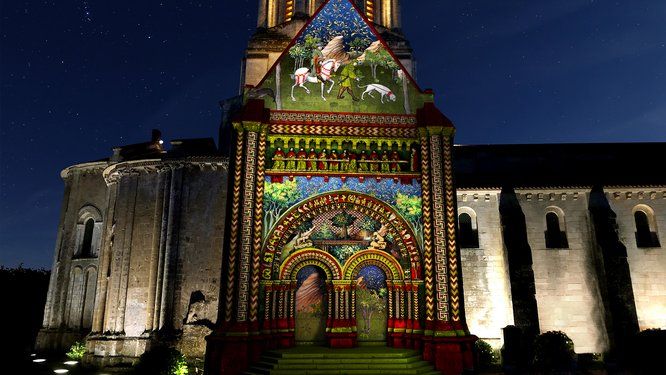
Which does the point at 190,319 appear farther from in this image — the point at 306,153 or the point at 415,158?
the point at 415,158

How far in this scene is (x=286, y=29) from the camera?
2786cm

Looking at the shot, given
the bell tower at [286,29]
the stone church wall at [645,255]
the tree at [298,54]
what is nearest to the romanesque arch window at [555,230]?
the stone church wall at [645,255]

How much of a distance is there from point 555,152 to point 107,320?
28.3 meters

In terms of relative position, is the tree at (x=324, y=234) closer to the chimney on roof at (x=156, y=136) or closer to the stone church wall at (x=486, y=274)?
the stone church wall at (x=486, y=274)

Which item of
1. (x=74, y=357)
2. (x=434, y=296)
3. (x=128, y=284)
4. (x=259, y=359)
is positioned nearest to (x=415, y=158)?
(x=434, y=296)

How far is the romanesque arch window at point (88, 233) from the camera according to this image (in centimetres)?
2856

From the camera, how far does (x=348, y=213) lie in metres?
16.8

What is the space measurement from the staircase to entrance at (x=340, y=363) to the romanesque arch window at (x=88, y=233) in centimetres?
1893

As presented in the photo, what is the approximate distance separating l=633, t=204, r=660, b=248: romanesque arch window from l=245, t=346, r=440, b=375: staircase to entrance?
16910 millimetres

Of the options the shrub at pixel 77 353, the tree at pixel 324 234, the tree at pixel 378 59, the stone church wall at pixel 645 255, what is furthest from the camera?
the stone church wall at pixel 645 255

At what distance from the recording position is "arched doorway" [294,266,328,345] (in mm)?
15969

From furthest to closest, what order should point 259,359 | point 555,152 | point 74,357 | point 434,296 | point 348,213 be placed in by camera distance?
1. point 555,152
2. point 74,357
3. point 348,213
4. point 434,296
5. point 259,359

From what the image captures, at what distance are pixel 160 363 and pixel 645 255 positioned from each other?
77.5 feet

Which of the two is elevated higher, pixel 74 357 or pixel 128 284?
Answer: pixel 128 284
